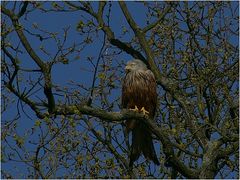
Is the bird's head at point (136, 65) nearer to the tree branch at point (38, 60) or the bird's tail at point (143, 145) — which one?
the bird's tail at point (143, 145)

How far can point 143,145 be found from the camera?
1109cm

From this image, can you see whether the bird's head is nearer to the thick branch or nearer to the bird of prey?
the bird of prey

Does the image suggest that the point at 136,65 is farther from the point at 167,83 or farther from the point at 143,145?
the point at 143,145

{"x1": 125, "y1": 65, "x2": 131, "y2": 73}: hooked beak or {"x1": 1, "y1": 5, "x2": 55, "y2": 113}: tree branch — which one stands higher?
{"x1": 125, "y1": 65, "x2": 131, "y2": 73}: hooked beak

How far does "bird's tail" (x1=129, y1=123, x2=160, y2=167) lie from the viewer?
36.2 ft

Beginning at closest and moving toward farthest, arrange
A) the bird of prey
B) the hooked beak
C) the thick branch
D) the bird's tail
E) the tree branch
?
the tree branch → the thick branch → the bird's tail → the bird of prey → the hooked beak

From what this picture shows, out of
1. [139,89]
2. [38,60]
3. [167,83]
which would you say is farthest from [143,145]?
[38,60]

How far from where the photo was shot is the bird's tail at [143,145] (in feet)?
36.2

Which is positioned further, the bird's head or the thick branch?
the bird's head

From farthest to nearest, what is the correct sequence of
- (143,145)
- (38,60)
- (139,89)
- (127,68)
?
(127,68), (139,89), (143,145), (38,60)

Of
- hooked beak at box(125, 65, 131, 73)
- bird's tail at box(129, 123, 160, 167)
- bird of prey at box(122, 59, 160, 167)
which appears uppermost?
hooked beak at box(125, 65, 131, 73)

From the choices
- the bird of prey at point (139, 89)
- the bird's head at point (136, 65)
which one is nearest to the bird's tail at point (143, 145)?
the bird of prey at point (139, 89)

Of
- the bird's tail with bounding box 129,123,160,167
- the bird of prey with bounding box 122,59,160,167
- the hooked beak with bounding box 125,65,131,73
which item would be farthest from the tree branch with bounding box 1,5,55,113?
the hooked beak with bounding box 125,65,131,73

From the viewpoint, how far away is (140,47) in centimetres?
1270
